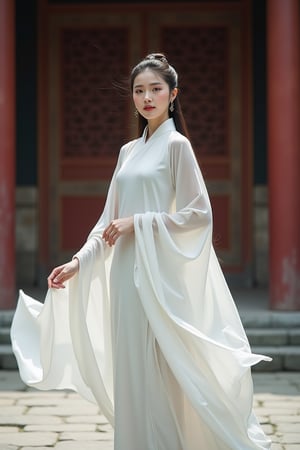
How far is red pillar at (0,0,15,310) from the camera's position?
7.52m

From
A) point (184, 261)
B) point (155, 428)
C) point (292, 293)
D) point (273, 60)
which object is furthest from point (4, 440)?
point (273, 60)

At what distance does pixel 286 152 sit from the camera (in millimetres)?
7406

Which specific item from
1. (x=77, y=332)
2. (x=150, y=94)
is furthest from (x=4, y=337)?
(x=150, y=94)

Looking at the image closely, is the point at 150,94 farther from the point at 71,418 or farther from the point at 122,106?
the point at 122,106

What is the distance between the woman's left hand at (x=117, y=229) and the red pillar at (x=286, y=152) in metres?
4.07

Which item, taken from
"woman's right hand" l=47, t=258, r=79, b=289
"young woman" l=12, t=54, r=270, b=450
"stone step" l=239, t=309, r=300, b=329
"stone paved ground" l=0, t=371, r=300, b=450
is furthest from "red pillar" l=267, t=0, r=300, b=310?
"woman's right hand" l=47, t=258, r=79, b=289

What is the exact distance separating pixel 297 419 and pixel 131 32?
574 cm

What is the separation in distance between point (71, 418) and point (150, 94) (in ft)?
7.48

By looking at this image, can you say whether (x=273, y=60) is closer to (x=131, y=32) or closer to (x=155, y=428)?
(x=131, y=32)

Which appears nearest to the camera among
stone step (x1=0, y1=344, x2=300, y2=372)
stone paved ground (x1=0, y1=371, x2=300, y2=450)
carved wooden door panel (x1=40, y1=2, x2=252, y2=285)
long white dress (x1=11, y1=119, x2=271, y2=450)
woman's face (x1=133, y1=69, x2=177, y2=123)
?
long white dress (x1=11, y1=119, x2=271, y2=450)

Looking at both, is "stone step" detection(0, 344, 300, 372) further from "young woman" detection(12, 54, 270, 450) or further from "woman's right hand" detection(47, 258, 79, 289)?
"woman's right hand" detection(47, 258, 79, 289)

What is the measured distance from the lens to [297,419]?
199 inches

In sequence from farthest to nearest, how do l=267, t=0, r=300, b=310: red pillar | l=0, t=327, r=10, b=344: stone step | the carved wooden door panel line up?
the carved wooden door panel
l=267, t=0, r=300, b=310: red pillar
l=0, t=327, r=10, b=344: stone step

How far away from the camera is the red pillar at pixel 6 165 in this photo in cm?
752
